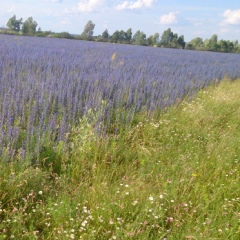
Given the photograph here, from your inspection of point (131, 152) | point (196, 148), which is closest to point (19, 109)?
point (131, 152)

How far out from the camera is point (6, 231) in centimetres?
235

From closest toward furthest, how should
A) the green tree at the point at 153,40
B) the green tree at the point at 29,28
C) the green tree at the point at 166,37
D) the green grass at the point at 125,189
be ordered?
1. the green grass at the point at 125,189
2. the green tree at the point at 29,28
3. the green tree at the point at 153,40
4. the green tree at the point at 166,37

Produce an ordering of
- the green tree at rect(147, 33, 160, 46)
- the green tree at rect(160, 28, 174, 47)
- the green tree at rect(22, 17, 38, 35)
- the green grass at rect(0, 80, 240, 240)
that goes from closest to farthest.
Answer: the green grass at rect(0, 80, 240, 240)
the green tree at rect(22, 17, 38, 35)
the green tree at rect(147, 33, 160, 46)
the green tree at rect(160, 28, 174, 47)

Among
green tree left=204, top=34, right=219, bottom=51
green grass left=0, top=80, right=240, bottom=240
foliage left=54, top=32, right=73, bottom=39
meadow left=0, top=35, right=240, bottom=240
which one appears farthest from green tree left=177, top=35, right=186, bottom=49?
green grass left=0, top=80, right=240, bottom=240

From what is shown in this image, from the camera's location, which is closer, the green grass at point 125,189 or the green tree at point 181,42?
the green grass at point 125,189

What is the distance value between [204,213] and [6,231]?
169cm

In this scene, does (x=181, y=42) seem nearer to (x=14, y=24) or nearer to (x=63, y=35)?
(x=63, y=35)

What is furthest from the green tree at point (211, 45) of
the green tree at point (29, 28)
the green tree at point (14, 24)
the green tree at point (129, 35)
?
the green tree at point (14, 24)

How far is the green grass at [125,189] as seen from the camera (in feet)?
8.29

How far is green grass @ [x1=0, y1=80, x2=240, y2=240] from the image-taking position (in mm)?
2527

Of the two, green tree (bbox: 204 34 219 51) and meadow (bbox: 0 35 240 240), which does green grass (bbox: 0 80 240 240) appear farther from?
green tree (bbox: 204 34 219 51)

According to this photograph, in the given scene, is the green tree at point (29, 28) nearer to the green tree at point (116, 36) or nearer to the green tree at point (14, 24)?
the green tree at point (14, 24)

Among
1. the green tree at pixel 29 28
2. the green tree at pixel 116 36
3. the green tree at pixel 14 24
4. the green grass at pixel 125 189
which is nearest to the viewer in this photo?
the green grass at pixel 125 189

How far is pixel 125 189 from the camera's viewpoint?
300 cm
